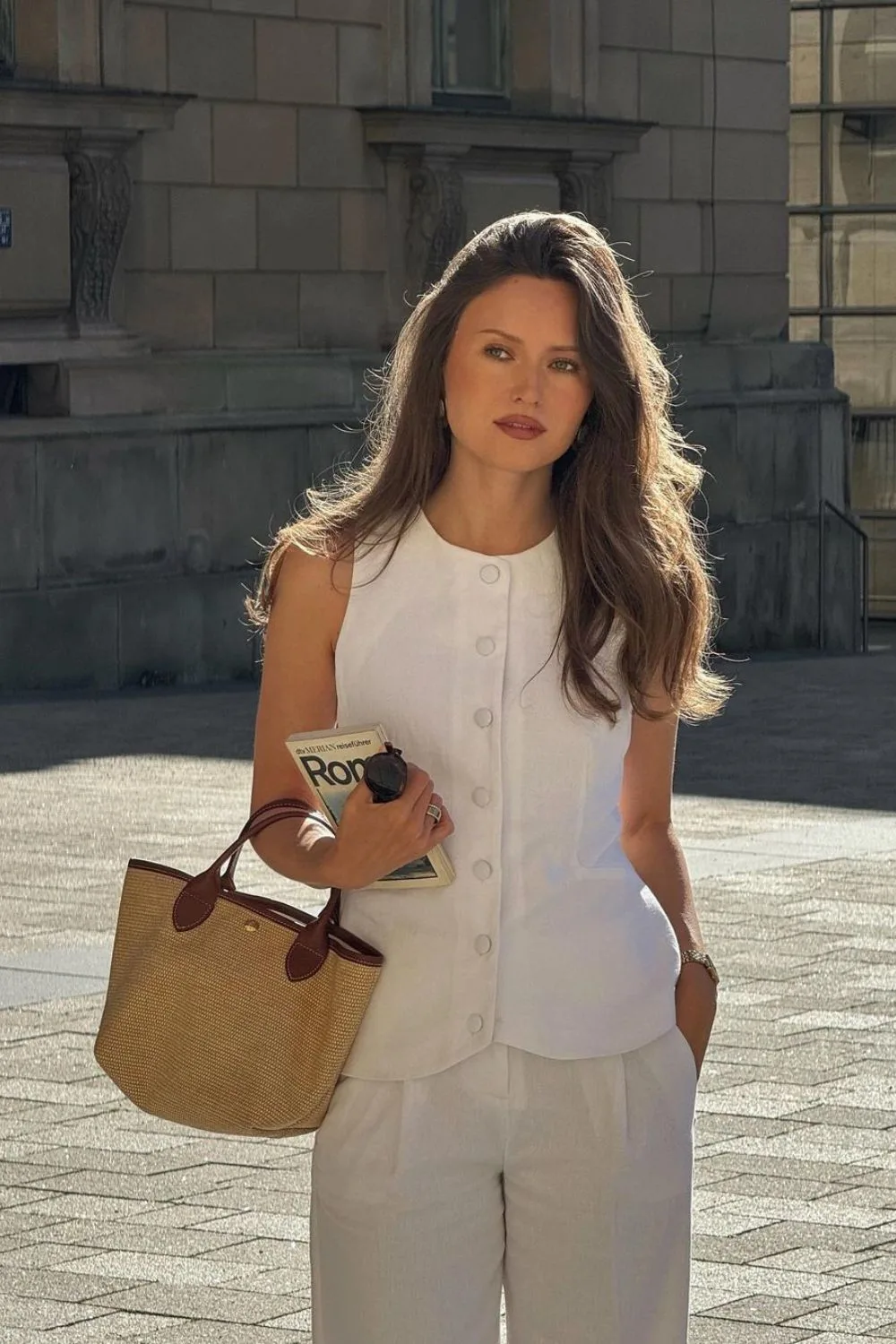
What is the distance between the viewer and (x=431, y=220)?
1770 centimetres

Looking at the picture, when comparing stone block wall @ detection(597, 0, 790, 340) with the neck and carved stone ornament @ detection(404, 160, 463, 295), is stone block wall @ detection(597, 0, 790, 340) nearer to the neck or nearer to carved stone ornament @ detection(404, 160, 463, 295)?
carved stone ornament @ detection(404, 160, 463, 295)

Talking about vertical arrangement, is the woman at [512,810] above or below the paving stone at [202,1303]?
above

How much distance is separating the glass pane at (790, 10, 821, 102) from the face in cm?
2373

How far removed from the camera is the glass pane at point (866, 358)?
86.1 ft

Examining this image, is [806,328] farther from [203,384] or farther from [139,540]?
[139,540]

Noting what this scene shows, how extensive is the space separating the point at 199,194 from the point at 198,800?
648cm

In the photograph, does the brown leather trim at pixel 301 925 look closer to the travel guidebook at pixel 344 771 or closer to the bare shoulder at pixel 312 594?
the travel guidebook at pixel 344 771

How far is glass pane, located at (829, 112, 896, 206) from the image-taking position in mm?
26125

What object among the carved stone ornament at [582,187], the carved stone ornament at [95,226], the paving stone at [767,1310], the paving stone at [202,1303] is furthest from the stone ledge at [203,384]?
the paving stone at [767,1310]

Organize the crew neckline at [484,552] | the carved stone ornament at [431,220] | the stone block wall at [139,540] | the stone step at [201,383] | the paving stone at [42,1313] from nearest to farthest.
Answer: the crew neckline at [484,552], the paving stone at [42,1313], the stone block wall at [139,540], the stone step at [201,383], the carved stone ornament at [431,220]

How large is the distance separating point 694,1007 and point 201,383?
13.7 m

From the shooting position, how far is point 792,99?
26234 millimetres

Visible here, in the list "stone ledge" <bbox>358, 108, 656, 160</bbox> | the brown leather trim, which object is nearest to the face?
the brown leather trim

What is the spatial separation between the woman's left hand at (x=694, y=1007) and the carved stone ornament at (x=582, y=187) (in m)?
16.1
